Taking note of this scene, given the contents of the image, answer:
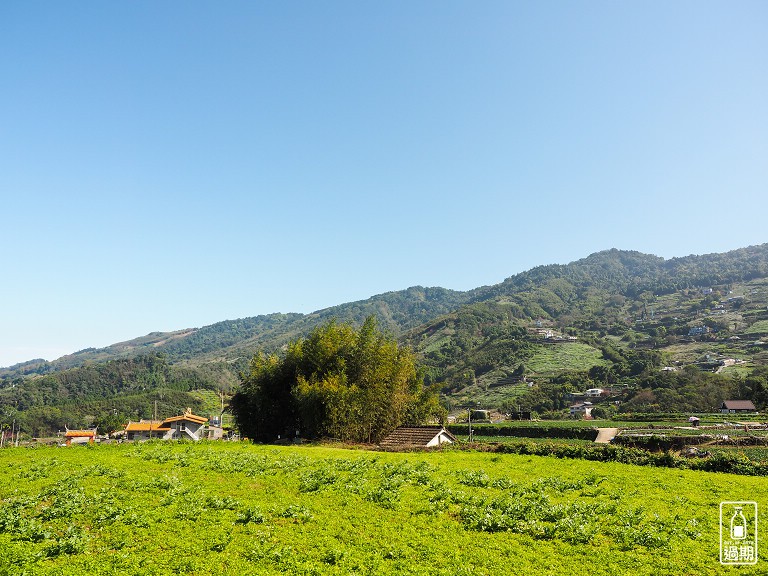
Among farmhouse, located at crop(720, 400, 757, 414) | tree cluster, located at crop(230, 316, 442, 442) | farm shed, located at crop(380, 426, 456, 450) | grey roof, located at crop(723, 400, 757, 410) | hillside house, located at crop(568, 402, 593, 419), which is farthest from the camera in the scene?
hillside house, located at crop(568, 402, 593, 419)

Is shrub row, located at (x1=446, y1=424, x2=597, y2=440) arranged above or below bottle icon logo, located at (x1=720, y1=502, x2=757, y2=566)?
below

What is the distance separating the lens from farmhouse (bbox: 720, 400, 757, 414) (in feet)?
339

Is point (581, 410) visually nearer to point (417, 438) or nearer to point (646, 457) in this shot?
point (417, 438)

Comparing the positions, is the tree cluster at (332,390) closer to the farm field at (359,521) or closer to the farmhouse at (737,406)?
the farm field at (359,521)

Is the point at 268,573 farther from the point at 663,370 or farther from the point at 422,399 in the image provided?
the point at 663,370

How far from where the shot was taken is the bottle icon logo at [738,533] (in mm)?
11609

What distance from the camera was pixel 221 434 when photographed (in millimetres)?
98625

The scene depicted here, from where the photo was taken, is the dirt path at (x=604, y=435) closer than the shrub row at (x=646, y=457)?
No

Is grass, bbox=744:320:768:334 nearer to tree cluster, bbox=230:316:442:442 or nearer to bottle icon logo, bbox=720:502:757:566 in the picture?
tree cluster, bbox=230:316:442:442

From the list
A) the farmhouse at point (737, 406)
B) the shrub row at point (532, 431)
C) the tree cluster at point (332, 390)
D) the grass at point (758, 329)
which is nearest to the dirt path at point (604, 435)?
the shrub row at point (532, 431)

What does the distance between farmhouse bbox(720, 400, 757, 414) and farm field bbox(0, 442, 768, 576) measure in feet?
329

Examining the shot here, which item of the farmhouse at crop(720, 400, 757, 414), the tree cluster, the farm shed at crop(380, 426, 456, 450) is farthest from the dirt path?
the farmhouse at crop(720, 400, 757, 414)

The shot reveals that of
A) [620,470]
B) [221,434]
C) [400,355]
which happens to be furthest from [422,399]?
[221,434]

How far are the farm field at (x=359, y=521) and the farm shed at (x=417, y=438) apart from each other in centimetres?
1844
